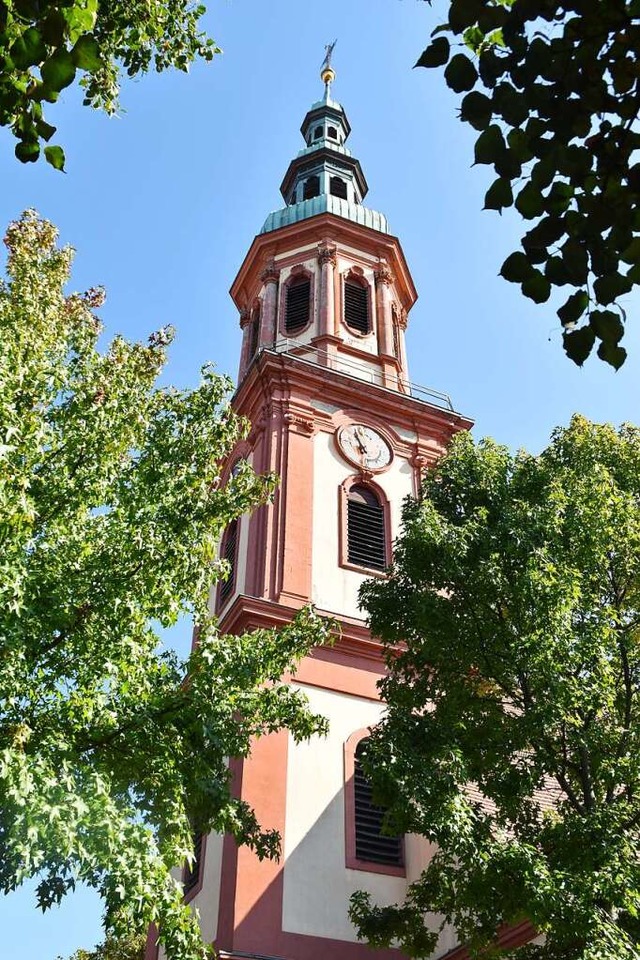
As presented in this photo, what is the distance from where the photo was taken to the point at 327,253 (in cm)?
2688

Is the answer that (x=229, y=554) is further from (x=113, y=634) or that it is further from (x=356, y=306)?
(x=113, y=634)

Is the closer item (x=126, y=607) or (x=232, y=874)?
(x=126, y=607)

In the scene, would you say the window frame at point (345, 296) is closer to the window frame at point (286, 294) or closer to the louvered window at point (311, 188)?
the window frame at point (286, 294)

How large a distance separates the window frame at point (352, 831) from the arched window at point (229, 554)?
5331 mm

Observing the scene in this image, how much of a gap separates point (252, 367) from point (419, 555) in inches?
447

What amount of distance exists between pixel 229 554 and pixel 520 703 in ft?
38.3

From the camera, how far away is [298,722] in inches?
397

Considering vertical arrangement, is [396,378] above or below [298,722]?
above

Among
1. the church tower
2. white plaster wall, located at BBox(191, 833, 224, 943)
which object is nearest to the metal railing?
the church tower

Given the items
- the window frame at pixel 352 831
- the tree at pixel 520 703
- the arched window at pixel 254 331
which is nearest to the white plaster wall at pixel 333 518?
the window frame at pixel 352 831

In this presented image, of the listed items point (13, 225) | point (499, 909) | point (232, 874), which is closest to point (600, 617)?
point (499, 909)

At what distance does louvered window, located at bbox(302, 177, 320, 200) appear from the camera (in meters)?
32.4

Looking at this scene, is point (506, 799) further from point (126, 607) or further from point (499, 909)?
point (126, 607)

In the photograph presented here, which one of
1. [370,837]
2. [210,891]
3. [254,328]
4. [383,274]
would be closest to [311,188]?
[383,274]
